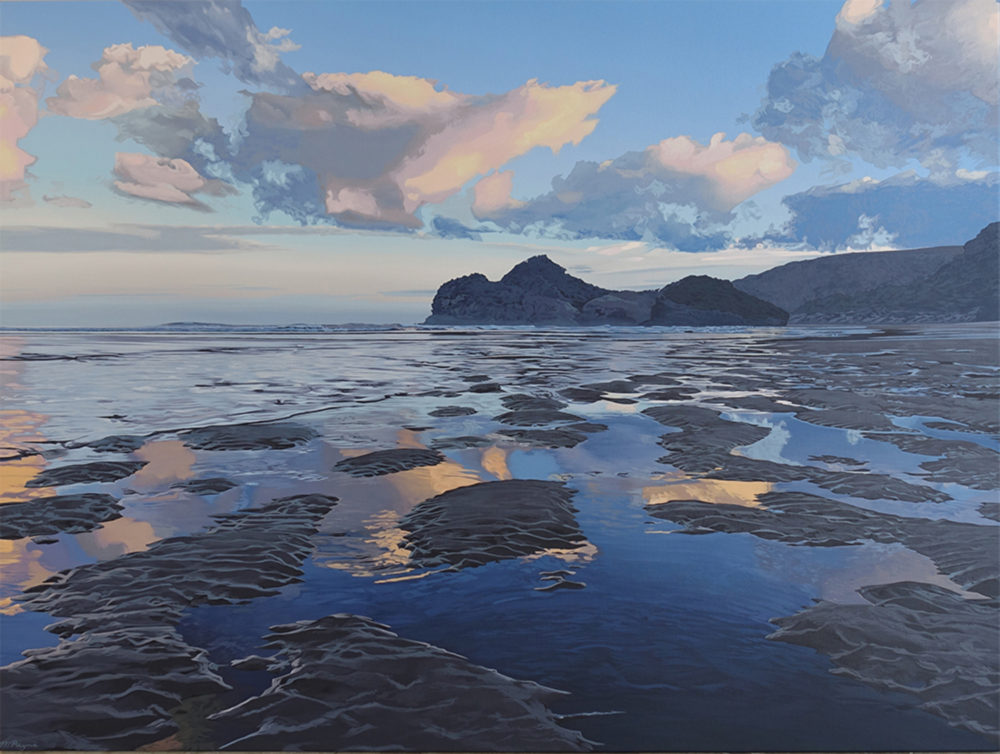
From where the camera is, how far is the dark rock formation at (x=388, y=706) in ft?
11.1

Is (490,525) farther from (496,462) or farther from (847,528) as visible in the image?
(847,528)

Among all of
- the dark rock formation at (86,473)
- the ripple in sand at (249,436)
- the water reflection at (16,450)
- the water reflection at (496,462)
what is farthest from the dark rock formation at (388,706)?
the ripple in sand at (249,436)

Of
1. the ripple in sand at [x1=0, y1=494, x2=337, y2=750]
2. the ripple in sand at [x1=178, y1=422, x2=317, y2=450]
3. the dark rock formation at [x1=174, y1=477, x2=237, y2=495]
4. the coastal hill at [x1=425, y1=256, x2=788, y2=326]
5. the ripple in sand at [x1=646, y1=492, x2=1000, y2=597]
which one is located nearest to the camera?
the ripple in sand at [x1=0, y1=494, x2=337, y2=750]

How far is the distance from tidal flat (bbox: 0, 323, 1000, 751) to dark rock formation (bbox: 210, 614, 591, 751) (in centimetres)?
2

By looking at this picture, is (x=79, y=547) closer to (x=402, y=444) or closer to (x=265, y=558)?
(x=265, y=558)

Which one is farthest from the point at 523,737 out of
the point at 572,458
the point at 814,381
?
the point at 814,381

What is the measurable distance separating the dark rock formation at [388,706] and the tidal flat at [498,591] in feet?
0.05

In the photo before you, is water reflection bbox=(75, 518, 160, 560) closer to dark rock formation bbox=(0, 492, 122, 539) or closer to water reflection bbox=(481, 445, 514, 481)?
dark rock formation bbox=(0, 492, 122, 539)

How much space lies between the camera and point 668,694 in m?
3.71

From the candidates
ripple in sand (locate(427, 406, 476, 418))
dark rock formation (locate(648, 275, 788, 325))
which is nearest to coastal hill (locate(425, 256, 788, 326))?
dark rock formation (locate(648, 275, 788, 325))

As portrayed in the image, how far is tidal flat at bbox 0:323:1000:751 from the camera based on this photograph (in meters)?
3.54

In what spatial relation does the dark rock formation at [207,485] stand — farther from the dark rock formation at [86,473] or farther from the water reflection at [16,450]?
the water reflection at [16,450]

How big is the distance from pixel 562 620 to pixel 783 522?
149 inches

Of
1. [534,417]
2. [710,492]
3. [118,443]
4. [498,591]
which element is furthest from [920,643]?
[118,443]
